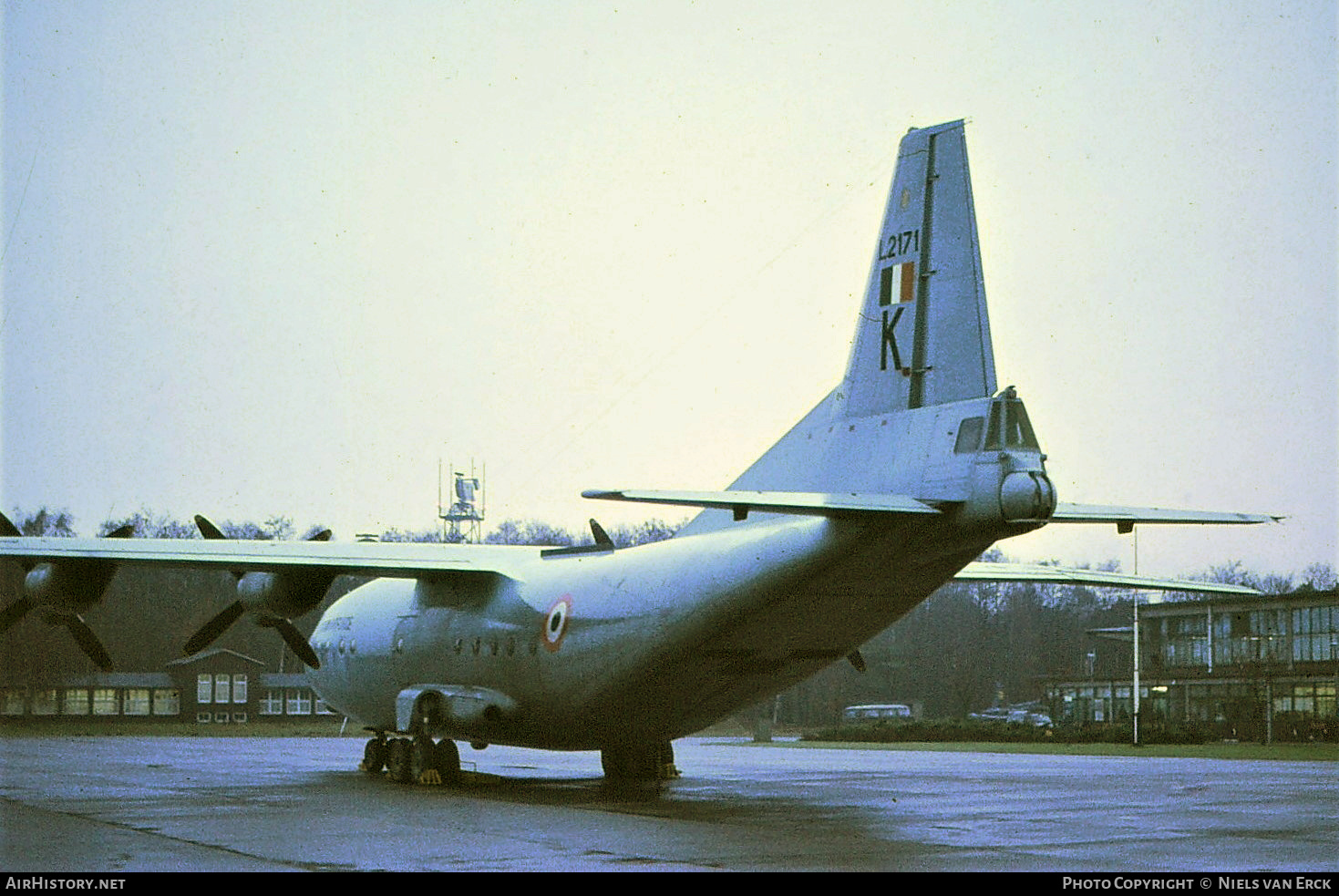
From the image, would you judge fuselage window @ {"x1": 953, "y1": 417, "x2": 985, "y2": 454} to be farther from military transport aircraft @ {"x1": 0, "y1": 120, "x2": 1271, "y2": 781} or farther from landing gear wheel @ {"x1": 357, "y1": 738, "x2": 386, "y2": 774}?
landing gear wheel @ {"x1": 357, "y1": 738, "x2": 386, "y2": 774}

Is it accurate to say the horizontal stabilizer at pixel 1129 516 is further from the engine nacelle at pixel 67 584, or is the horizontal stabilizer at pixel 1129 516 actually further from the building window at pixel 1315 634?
the building window at pixel 1315 634

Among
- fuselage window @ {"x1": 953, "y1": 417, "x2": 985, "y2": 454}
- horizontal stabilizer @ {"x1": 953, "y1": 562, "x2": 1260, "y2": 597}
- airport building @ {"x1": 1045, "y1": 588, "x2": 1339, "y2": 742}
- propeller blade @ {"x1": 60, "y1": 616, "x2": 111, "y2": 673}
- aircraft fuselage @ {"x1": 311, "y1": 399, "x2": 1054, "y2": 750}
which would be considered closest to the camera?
fuselage window @ {"x1": 953, "y1": 417, "x2": 985, "y2": 454}

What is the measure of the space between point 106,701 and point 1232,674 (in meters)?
55.4

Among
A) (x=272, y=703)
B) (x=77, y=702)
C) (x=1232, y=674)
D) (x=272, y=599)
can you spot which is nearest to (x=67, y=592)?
(x=272, y=599)

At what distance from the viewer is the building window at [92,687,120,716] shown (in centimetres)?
7738

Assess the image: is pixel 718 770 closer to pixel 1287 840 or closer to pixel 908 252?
pixel 908 252

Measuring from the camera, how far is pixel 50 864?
1360 centimetres

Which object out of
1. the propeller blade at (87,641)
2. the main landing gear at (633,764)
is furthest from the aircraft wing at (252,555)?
the main landing gear at (633,764)

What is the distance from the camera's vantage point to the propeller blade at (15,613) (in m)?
24.7

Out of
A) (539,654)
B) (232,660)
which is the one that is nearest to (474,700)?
(539,654)

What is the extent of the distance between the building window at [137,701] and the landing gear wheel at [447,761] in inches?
2233

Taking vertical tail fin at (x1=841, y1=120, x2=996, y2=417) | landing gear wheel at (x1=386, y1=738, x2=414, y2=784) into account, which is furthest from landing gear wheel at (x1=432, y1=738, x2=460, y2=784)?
vertical tail fin at (x1=841, y1=120, x2=996, y2=417)

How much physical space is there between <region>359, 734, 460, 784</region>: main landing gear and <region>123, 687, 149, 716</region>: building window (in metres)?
55.3

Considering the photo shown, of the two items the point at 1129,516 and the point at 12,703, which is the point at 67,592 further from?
the point at 12,703
